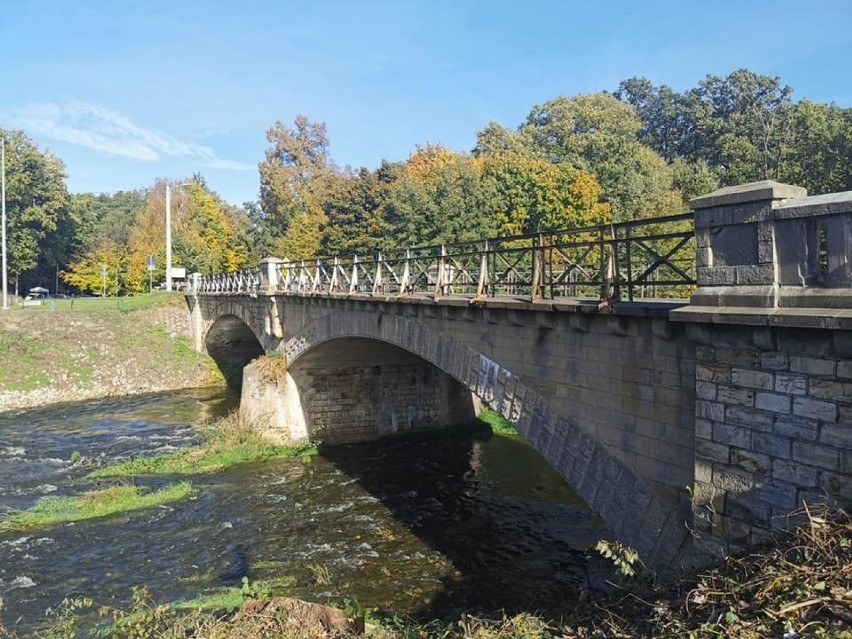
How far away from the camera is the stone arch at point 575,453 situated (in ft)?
23.7

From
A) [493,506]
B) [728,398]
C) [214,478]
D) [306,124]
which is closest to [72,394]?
[214,478]

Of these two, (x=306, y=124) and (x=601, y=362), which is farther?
(x=306, y=124)

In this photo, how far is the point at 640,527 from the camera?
24.5ft

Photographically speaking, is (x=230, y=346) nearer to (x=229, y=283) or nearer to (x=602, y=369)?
(x=229, y=283)

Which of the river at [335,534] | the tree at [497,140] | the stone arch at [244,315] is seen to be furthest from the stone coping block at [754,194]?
the tree at [497,140]

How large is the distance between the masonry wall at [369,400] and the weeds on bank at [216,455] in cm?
121

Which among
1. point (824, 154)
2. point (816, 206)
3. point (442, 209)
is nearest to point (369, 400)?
point (442, 209)

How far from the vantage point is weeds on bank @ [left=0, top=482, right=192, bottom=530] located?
1395 cm

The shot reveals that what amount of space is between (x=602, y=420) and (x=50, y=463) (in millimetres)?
17014

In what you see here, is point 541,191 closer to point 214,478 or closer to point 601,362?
point 214,478

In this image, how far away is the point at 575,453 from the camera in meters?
8.62

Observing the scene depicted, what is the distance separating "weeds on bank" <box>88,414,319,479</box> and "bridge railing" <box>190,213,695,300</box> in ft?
15.9

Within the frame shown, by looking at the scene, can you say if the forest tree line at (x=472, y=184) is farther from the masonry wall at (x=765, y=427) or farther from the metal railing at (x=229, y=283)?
the masonry wall at (x=765, y=427)

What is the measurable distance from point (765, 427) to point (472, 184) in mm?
28040
